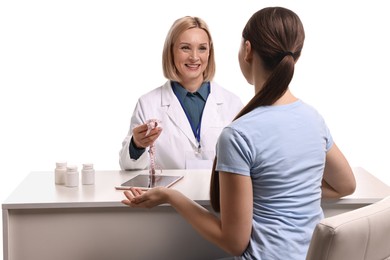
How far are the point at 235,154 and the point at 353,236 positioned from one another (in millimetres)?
481

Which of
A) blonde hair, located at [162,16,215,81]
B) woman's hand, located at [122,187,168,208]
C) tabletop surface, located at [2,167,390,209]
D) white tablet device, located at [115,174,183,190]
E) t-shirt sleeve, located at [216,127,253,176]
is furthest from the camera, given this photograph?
blonde hair, located at [162,16,215,81]

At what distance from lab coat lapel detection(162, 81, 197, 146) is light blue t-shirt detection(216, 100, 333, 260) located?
1325 mm

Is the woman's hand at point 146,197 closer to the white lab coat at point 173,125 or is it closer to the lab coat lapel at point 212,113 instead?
the white lab coat at point 173,125

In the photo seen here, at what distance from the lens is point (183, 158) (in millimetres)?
3307

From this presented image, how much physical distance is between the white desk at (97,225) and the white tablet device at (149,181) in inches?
2.9

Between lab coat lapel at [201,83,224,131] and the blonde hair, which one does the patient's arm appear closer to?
lab coat lapel at [201,83,224,131]

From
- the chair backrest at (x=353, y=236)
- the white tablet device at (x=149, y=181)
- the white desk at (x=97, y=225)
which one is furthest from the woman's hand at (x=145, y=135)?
the chair backrest at (x=353, y=236)

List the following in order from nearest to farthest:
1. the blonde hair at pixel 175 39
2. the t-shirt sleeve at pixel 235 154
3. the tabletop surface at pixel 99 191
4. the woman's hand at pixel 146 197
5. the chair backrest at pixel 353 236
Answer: the chair backrest at pixel 353 236
the t-shirt sleeve at pixel 235 154
the woman's hand at pixel 146 197
the tabletop surface at pixel 99 191
the blonde hair at pixel 175 39

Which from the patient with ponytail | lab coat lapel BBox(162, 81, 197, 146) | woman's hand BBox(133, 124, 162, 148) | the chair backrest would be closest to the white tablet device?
woman's hand BBox(133, 124, 162, 148)

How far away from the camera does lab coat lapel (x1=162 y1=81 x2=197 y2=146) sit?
10.8 feet

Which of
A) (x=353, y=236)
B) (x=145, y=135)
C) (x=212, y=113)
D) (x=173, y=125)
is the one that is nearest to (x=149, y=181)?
(x=145, y=135)

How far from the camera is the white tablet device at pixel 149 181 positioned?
252 centimetres

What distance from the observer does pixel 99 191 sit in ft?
8.08

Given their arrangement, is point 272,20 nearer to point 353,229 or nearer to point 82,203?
point 353,229
